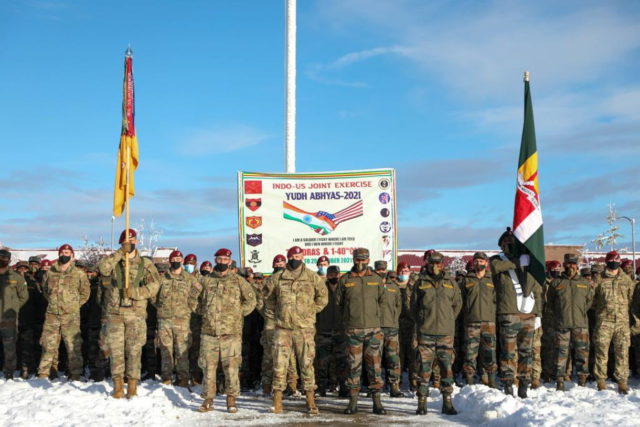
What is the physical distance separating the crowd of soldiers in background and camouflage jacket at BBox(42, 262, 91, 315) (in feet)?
0.06

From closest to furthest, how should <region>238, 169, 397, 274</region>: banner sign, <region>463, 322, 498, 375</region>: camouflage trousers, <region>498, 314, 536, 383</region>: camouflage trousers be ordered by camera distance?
<region>498, 314, 536, 383</region>: camouflage trousers → <region>463, 322, 498, 375</region>: camouflage trousers → <region>238, 169, 397, 274</region>: banner sign

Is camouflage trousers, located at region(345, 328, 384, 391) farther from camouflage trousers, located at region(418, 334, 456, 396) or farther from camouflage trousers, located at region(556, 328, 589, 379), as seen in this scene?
camouflage trousers, located at region(556, 328, 589, 379)

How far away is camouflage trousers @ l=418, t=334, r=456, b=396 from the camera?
9.57 m

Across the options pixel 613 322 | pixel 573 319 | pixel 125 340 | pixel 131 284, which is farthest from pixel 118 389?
pixel 613 322

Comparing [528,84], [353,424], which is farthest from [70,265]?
[528,84]

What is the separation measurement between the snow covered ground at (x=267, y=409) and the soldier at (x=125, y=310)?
423 mm

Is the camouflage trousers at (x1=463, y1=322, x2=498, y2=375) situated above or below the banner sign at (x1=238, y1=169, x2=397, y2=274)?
below

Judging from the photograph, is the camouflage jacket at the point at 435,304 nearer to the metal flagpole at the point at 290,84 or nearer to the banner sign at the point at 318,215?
the banner sign at the point at 318,215

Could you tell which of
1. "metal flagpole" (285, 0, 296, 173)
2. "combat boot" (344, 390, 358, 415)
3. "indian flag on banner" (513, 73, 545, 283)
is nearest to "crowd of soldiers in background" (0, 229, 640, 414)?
"combat boot" (344, 390, 358, 415)

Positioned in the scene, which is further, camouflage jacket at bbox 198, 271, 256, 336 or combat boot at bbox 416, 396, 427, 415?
camouflage jacket at bbox 198, 271, 256, 336

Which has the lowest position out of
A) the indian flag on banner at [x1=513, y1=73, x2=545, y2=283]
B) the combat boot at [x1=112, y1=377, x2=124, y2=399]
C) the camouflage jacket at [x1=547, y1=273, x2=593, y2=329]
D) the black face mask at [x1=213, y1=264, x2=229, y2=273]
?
the combat boot at [x1=112, y1=377, x2=124, y2=399]

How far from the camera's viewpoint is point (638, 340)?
1338cm

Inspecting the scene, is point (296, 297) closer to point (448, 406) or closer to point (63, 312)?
point (448, 406)

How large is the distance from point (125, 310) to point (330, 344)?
339 centimetres
